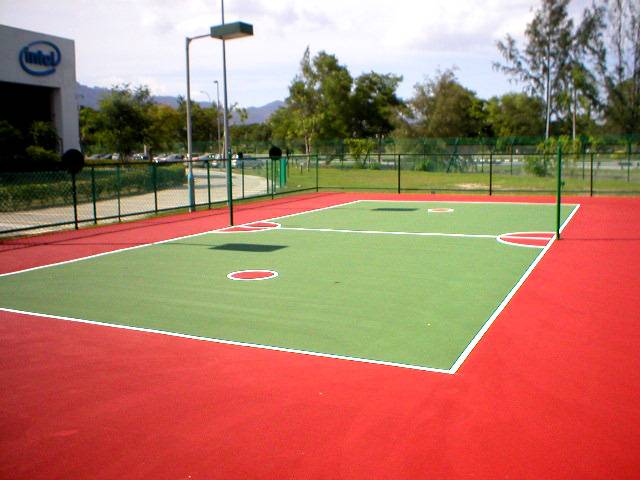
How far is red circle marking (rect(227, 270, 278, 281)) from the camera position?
11156mm

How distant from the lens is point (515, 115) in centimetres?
7344

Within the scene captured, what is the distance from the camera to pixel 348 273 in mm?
11508

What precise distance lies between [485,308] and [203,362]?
414 centimetres

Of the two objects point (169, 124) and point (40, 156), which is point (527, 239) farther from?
point (169, 124)

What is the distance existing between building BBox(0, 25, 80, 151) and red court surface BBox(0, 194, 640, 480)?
31.2 m

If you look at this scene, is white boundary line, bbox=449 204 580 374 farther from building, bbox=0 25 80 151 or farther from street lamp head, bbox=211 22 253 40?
building, bbox=0 25 80 151

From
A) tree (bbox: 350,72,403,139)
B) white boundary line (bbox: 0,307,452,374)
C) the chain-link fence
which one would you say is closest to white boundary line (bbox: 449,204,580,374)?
white boundary line (bbox: 0,307,452,374)

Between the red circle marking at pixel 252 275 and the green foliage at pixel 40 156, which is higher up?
the green foliage at pixel 40 156

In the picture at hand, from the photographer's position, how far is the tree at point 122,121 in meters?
45.9

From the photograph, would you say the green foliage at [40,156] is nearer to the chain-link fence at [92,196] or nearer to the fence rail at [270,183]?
the fence rail at [270,183]

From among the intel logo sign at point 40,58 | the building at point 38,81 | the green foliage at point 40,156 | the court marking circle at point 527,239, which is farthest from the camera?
the intel logo sign at point 40,58

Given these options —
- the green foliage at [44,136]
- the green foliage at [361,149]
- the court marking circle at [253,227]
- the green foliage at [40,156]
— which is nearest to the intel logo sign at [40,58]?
the green foliage at [44,136]

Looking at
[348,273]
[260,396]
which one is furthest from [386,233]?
[260,396]

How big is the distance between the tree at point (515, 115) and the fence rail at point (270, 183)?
75.2ft
